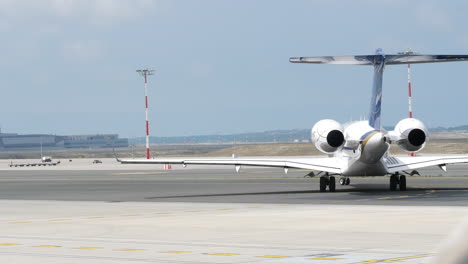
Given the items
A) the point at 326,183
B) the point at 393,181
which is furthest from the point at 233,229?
the point at 393,181

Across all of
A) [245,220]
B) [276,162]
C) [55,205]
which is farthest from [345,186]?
[245,220]

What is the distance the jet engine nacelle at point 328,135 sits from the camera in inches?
1454

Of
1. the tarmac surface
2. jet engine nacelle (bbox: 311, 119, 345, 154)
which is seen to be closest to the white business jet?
jet engine nacelle (bbox: 311, 119, 345, 154)

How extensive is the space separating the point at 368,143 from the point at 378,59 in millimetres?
5145

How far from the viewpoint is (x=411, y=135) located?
35406mm

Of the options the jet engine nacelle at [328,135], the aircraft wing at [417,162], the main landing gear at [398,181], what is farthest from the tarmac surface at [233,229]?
the main landing gear at [398,181]

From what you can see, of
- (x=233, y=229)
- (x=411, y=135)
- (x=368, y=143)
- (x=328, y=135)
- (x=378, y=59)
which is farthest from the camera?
(x=378, y=59)

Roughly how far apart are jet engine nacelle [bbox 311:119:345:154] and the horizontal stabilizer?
2.97 meters

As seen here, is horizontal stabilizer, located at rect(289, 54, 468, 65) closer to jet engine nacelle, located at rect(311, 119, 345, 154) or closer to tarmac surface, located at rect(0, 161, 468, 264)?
jet engine nacelle, located at rect(311, 119, 345, 154)

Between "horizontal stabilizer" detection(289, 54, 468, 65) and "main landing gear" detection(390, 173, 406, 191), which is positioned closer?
"horizontal stabilizer" detection(289, 54, 468, 65)

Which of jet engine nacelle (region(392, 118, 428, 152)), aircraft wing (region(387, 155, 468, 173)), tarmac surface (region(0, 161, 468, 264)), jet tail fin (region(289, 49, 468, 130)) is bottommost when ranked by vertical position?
tarmac surface (region(0, 161, 468, 264))

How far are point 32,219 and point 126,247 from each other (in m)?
9.87

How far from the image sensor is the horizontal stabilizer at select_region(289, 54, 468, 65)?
36719 millimetres

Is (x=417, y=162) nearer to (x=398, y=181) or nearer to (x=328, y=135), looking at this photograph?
(x=398, y=181)
